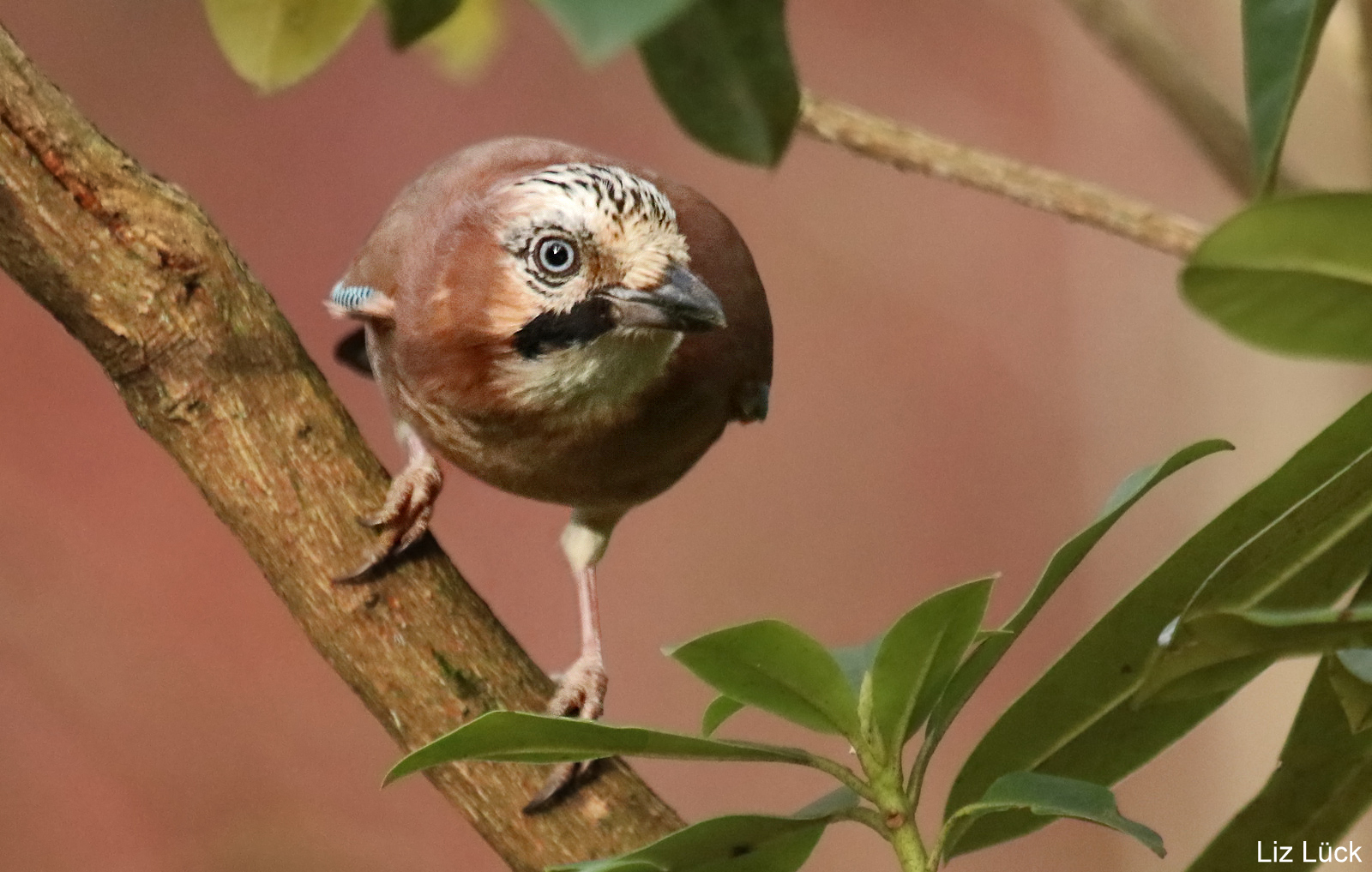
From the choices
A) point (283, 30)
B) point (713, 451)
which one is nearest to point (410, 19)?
point (283, 30)

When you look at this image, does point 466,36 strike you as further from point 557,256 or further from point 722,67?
point 722,67

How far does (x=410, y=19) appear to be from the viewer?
0.61m

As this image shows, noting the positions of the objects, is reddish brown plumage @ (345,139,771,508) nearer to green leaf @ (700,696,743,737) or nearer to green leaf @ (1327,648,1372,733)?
green leaf @ (700,696,743,737)

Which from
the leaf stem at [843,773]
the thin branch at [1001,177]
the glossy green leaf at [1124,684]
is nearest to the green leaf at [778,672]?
the leaf stem at [843,773]

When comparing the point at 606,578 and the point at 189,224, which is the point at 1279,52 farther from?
the point at 606,578

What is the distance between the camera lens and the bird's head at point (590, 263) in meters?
1.27

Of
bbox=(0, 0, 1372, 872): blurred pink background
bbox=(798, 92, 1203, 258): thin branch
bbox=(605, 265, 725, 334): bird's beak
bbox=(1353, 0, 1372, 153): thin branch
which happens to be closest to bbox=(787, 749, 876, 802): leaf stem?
bbox=(605, 265, 725, 334): bird's beak

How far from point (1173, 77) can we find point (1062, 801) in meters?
1.04

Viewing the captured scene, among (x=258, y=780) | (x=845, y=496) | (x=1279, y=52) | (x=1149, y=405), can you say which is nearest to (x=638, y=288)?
(x=1279, y=52)

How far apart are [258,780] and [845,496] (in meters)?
1.60

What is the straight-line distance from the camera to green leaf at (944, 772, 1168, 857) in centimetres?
78

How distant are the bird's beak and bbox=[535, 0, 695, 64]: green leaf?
31.9 inches

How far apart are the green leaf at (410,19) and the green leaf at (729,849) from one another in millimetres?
501

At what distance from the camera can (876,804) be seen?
36.5 inches
